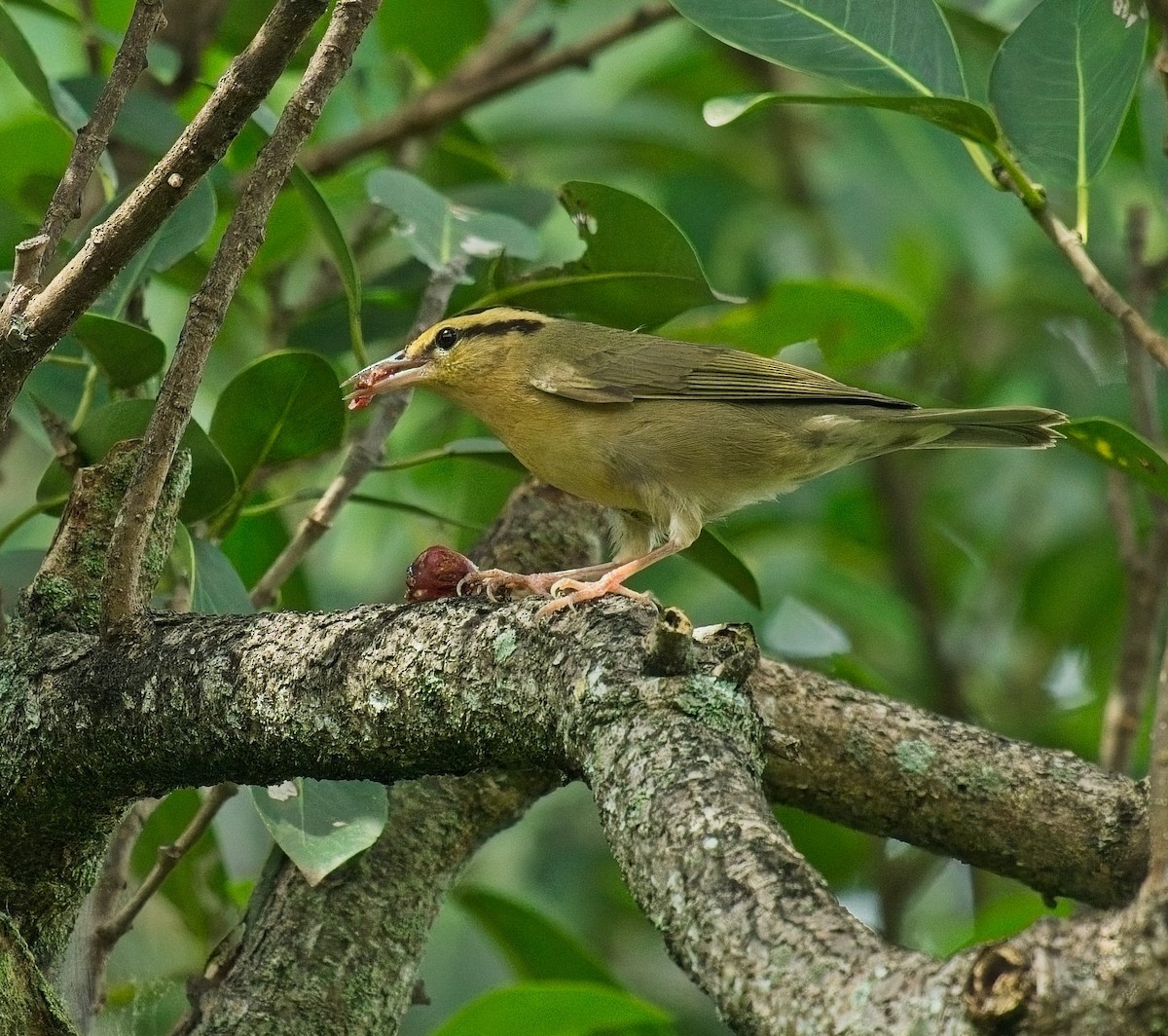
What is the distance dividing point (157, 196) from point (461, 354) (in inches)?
91.3

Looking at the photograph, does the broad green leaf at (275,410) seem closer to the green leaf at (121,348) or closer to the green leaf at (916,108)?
the green leaf at (121,348)

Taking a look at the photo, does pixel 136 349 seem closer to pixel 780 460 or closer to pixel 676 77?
pixel 780 460

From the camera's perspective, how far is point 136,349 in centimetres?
338

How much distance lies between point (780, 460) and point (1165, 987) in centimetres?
324

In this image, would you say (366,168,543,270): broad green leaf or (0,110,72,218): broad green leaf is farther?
(0,110,72,218): broad green leaf

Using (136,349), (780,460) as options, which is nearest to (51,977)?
(136,349)

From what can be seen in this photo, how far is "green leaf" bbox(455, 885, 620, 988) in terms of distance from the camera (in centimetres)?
458

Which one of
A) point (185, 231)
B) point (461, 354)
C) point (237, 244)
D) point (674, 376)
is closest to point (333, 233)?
point (185, 231)

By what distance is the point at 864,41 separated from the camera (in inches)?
143

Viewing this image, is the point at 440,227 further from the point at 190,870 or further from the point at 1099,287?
the point at 190,870

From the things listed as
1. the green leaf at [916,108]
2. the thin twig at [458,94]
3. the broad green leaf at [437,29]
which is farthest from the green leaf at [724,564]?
the broad green leaf at [437,29]

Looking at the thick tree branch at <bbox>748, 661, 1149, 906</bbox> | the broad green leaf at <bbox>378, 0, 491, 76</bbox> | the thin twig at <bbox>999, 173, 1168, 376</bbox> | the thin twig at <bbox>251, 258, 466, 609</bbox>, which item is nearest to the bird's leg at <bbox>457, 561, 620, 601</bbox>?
the thin twig at <bbox>251, 258, 466, 609</bbox>

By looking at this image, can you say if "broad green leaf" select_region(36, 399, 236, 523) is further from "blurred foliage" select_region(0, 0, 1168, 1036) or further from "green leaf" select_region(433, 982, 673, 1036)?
"green leaf" select_region(433, 982, 673, 1036)

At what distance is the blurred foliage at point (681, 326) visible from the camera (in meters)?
3.66
